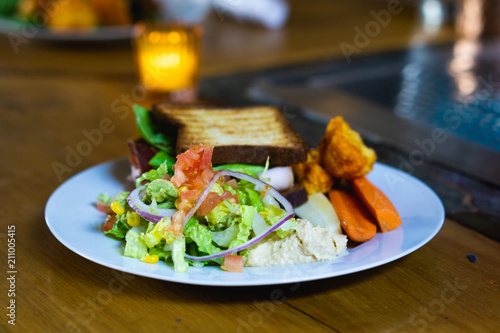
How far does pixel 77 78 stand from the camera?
269 cm

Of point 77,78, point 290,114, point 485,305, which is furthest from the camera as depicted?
point 77,78

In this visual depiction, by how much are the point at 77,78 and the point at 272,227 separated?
1.83 meters

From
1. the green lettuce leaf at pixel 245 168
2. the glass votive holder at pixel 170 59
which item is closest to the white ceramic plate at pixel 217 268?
the green lettuce leaf at pixel 245 168

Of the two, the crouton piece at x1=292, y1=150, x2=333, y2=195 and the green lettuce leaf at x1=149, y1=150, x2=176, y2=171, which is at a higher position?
the green lettuce leaf at x1=149, y1=150, x2=176, y2=171

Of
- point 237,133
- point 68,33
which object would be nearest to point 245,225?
point 237,133

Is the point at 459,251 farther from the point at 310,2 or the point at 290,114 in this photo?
the point at 310,2

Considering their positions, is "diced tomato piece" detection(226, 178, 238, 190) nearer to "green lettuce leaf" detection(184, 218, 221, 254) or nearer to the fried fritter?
"green lettuce leaf" detection(184, 218, 221, 254)

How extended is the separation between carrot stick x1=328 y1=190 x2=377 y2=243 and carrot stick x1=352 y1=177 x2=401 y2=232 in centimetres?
2

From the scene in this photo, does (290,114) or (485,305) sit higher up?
(485,305)

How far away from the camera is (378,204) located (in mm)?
1269

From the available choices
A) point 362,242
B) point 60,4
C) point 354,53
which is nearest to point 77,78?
point 60,4

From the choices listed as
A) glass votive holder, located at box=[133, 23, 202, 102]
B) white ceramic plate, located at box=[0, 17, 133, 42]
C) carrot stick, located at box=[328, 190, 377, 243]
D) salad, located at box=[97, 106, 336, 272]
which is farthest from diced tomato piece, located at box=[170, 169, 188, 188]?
white ceramic plate, located at box=[0, 17, 133, 42]

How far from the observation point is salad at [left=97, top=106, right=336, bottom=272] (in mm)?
1110

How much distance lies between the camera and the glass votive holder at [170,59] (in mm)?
2441
